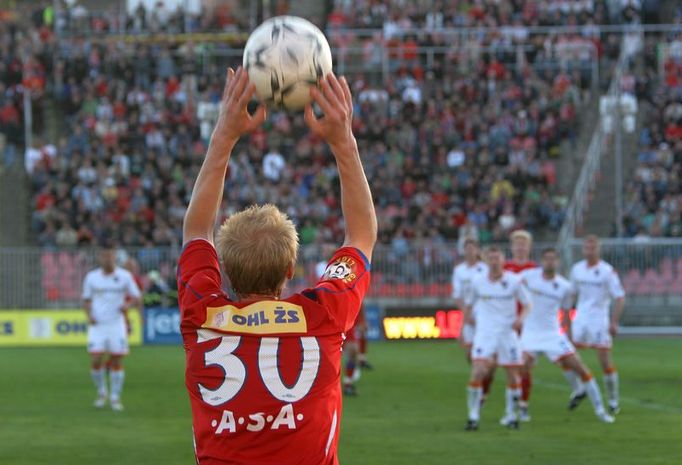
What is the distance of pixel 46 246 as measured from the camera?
33625 millimetres

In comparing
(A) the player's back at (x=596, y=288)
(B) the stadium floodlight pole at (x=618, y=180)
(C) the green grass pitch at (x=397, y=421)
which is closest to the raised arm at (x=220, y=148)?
(C) the green grass pitch at (x=397, y=421)

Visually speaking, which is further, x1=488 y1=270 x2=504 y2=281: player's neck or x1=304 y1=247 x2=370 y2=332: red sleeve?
x1=488 y1=270 x2=504 y2=281: player's neck

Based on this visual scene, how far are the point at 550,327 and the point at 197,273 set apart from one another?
42.4 feet

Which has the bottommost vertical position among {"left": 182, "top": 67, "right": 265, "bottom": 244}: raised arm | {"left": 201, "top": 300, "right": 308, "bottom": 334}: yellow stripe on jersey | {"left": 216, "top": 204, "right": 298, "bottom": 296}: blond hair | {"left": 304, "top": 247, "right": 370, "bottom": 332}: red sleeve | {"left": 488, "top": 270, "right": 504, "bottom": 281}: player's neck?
{"left": 488, "top": 270, "right": 504, "bottom": 281}: player's neck

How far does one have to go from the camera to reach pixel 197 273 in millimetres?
4250

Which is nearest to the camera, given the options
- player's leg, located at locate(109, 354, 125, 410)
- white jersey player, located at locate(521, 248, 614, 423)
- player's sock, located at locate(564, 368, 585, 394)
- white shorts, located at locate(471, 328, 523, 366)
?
white shorts, located at locate(471, 328, 523, 366)

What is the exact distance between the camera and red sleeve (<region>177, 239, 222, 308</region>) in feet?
13.8

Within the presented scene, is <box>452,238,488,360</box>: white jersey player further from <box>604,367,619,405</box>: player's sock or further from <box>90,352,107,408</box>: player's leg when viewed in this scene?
<box>90,352,107,408</box>: player's leg

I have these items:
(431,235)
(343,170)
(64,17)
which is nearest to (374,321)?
(431,235)

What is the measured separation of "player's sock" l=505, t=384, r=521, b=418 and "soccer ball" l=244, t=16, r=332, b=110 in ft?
35.4

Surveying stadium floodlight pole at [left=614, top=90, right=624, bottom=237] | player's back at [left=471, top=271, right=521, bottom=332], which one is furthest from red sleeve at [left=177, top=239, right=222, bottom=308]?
stadium floodlight pole at [left=614, top=90, right=624, bottom=237]

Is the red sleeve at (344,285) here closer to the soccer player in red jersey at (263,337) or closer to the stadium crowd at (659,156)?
the soccer player in red jersey at (263,337)

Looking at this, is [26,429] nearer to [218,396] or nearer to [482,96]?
[218,396]

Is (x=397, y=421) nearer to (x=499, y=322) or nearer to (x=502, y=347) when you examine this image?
(x=502, y=347)
